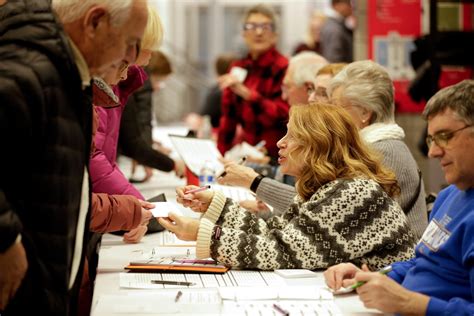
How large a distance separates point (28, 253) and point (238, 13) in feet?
48.7

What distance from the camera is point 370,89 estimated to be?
3670 mm

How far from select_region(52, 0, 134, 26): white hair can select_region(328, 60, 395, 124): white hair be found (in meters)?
1.76

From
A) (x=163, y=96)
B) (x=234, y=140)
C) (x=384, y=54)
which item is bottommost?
(x=163, y=96)

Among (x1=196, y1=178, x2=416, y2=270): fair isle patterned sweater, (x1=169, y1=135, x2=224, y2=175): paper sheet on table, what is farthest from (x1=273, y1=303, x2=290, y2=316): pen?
(x1=169, y1=135, x2=224, y2=175): paper sheet on table

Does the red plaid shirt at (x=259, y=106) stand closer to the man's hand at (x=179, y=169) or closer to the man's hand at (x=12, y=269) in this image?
the man's hand at (x=179, y=169)

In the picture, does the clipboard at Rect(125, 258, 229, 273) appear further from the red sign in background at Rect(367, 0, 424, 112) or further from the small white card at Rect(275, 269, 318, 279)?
the red sign in background at Rect(367, 0, 424, 112)

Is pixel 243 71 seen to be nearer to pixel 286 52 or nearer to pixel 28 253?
pixel 28 253

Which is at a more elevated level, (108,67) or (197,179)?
(108,67)

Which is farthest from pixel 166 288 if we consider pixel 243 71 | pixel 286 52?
pixel 286 52

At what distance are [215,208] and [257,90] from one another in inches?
124

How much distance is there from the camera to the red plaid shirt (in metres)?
5.80

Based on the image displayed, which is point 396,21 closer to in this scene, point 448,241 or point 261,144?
point 261,144

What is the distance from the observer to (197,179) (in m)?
4.57

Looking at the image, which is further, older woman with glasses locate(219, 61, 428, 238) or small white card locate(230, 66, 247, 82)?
small white card locate(230, 66, 247, 82)
